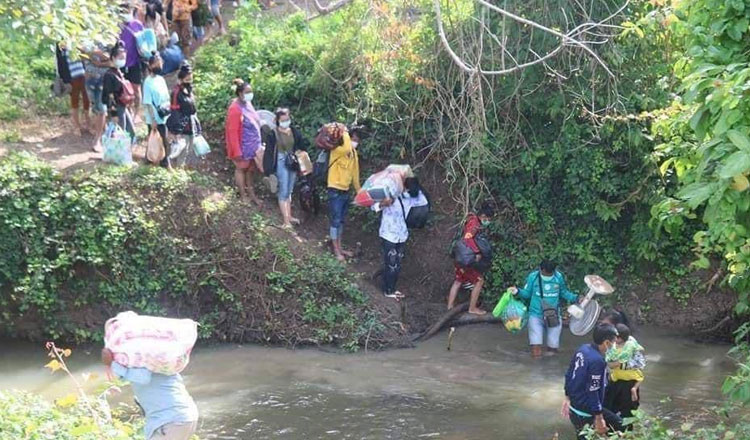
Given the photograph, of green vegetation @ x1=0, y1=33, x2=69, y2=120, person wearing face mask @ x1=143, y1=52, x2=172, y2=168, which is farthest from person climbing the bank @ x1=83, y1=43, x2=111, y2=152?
green vegetation @ x1=0, y1=33, x2=69, y2=120

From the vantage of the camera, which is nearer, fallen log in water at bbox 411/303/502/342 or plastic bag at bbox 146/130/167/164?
fallen log in water at bbox 411/303/502/342

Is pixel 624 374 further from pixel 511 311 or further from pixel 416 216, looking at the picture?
pixel 416 216

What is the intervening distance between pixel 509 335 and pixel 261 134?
4.23 meters

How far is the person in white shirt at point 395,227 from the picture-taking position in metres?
12.4

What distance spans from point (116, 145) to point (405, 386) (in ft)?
15.6

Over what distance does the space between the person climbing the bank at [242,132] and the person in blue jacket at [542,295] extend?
4.00m

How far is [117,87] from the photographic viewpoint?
12.3m

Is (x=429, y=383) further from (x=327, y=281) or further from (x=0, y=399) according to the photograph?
(x=0, y=399)

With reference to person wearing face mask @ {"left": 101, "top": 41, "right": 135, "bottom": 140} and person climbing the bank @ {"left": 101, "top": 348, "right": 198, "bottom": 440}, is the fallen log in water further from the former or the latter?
person climbing the bank @ {"left": 101, "top": 348, "right": 198, "bottom": 440}

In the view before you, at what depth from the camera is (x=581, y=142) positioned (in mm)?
12789

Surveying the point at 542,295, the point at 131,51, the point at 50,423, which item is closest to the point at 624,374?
the point at 542,295

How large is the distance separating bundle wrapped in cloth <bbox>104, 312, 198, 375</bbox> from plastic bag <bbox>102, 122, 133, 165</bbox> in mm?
5723

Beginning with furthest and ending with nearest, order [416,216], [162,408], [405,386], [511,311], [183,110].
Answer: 1. [416,216]
2. [183,110]
3. [511,311]
4. [405,386]
5. [162,408]

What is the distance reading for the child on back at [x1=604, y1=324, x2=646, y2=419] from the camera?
8.50 m
